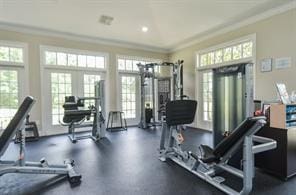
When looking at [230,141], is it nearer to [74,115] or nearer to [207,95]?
[74,115]

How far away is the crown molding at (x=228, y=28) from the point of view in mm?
3974

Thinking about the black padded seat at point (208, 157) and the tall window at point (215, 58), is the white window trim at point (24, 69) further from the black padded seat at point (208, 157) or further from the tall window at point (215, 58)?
the tall window at point (215, 58)

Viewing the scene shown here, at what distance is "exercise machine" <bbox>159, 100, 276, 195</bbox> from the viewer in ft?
6.15

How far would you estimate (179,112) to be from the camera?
312cm

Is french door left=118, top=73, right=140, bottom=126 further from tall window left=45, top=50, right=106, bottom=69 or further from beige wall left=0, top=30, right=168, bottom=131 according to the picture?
tall window left=45, top=50, right=106, bottom=69

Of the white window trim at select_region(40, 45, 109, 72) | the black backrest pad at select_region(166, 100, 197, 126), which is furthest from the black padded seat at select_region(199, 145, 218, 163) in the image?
the white window trim at select_region(40, 45, 109, 72)

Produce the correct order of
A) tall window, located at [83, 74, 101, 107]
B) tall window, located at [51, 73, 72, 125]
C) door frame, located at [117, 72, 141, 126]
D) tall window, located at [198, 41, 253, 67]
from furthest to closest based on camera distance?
door frame, located at [117, 72, 141, 126] → tall window, located at [83, 74, 101, 107] → tall window, located at [51, 73, 72, 125] → tall window, located at [198, 41, 253, 67]

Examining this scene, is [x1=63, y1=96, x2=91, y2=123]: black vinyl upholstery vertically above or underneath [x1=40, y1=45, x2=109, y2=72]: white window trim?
underneath

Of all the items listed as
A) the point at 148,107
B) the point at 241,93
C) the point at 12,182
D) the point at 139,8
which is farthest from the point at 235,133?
the point at 148,107

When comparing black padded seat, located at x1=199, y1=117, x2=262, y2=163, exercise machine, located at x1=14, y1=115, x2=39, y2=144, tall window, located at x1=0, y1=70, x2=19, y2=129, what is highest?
tall window, located at x1=0, y1=70, x2=19, y2=129

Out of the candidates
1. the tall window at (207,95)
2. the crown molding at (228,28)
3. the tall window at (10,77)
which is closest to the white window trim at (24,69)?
the tall window at (10,77)

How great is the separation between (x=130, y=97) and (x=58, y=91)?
2.43 meters

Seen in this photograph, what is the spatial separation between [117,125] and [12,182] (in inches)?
165

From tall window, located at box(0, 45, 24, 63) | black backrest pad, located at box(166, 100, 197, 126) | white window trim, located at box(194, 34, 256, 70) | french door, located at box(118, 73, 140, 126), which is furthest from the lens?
french door, located at box(118, 73, 140, 126)
